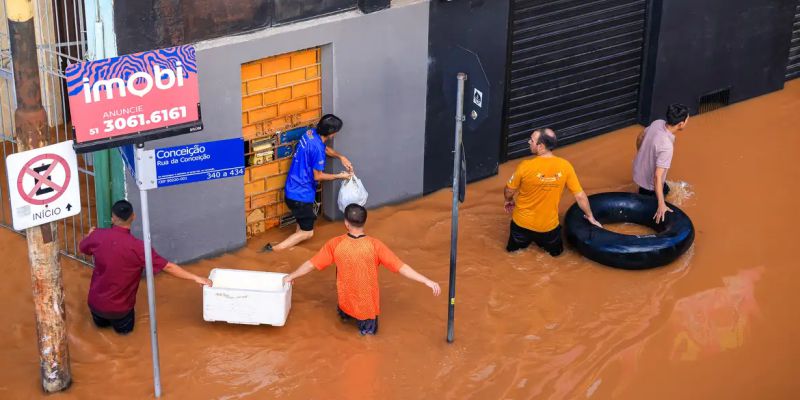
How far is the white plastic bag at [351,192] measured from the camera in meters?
12.1

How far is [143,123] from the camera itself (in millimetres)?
8789

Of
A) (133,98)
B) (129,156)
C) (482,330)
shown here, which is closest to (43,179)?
(129,156)

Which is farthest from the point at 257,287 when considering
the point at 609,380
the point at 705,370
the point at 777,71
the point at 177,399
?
the point at 777,71

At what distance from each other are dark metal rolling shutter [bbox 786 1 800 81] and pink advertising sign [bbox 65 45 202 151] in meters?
10.4

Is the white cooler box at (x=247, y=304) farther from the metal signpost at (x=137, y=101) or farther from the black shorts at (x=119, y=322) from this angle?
the metal signpost at (x=137, y=101)

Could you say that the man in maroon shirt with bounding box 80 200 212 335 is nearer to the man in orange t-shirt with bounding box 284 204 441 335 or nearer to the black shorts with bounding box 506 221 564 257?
the man in orange t-shirt with bounding box 284 204 441 335

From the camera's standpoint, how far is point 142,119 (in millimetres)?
8773

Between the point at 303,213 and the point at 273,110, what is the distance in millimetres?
1054

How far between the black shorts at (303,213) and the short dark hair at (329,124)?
2.49 ft

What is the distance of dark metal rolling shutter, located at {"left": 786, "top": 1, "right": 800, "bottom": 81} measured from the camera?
1666cm

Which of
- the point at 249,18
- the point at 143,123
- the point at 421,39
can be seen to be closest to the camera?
the point at 143,123

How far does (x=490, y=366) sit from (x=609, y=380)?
39.9 inches

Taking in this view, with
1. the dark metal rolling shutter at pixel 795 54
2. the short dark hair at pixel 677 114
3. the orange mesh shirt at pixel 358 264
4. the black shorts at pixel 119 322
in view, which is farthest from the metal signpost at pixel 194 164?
the dark metal rolling shutter at pixel 795 54

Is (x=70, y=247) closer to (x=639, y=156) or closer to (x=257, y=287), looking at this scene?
(x=257, y=287)
